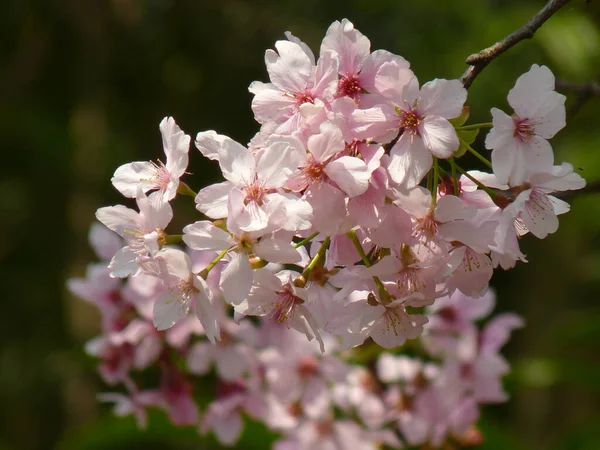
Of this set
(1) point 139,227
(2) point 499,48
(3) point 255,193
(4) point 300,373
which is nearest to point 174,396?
(4) point 300,373

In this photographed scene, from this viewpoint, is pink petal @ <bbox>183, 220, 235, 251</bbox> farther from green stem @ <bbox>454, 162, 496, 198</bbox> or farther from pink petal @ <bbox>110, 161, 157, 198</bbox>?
green stem @ <bbox>454, 162, 496, 198</bbox>

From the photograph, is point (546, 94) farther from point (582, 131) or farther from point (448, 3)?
point (448, 3)

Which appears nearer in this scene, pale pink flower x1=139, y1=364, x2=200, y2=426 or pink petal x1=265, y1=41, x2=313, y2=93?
pink petal x1=265, y1=41, x2=313, y2=93

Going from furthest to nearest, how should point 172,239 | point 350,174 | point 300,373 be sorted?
1. point 300,373
2. point 172,239
3. point 350,174

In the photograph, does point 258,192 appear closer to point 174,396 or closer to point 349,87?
point 349,87

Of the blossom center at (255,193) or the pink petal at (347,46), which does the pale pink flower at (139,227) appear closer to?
the blossom center at (255,193)

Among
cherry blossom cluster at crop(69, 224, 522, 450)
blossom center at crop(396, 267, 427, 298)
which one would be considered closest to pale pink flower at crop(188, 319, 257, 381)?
cherry blossom cluster at crop(69, 224, 522, 450)
